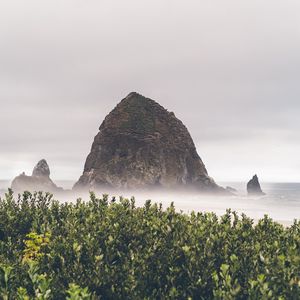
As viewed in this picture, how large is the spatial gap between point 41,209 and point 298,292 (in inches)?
530

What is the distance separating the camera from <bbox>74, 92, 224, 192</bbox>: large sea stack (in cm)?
16538

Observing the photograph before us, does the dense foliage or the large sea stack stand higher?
the large sea stack

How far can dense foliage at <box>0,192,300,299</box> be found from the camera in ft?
31.0

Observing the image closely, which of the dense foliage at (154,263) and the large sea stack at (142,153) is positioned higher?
the large sea stack at (142,153)

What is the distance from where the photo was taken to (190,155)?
188625 mm

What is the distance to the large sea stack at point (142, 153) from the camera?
6511 inches

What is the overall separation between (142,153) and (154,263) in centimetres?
15909

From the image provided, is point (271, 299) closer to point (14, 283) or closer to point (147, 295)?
point (147, 295)

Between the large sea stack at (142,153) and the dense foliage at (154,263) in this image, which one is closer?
the dense foliage at (154,263)

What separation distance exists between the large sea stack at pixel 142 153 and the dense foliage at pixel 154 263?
14659cm

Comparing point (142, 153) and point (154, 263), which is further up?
point (142, 153)

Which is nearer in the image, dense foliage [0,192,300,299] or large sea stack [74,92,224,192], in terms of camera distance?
dense foliage [0,192,300,299]

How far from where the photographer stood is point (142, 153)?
170 metres

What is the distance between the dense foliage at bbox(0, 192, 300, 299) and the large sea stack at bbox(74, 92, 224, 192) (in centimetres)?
14659
